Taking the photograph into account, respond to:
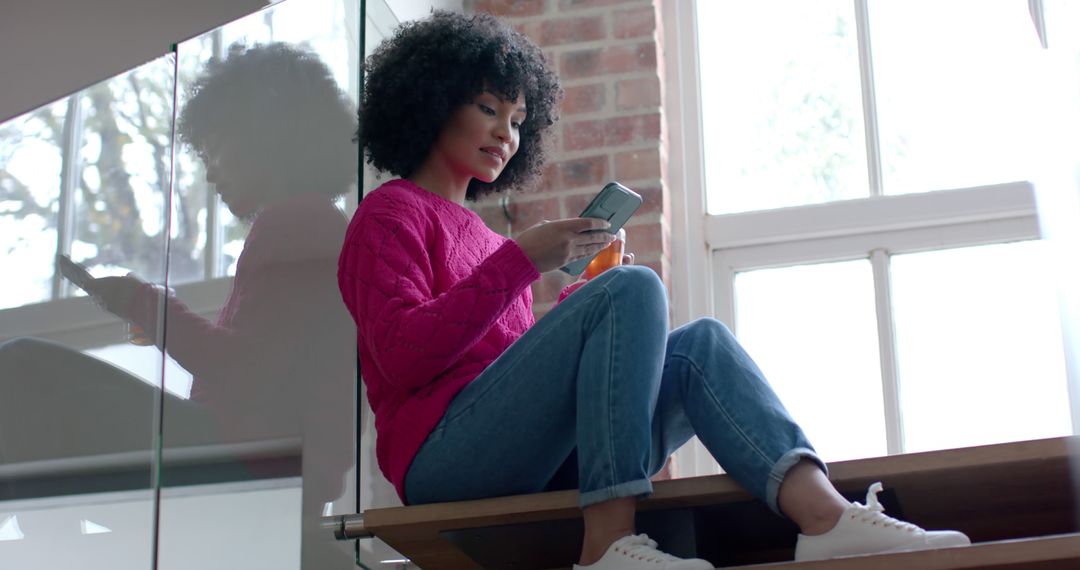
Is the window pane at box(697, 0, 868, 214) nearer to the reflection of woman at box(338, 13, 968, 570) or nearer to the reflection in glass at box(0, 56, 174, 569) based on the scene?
the reflection of woman at box(338, 13, 968, 570)

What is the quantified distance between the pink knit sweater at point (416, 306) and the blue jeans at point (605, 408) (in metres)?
0.05

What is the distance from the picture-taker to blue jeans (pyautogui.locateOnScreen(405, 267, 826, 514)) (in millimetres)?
1723

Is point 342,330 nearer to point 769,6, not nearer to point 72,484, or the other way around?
point 72,484

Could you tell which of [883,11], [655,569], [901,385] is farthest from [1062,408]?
[655,569]

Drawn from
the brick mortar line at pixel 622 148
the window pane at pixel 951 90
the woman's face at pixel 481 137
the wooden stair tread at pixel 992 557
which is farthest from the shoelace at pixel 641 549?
the window pane at pixel 951 90

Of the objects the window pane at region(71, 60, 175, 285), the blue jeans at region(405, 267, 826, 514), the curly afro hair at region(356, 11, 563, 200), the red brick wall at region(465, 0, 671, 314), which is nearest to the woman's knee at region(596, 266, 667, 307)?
the blue jeans at region(405, 267, 826, 514)

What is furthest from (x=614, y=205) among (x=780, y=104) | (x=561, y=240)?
(x=780, y=104)

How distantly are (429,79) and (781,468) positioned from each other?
2.91 feet

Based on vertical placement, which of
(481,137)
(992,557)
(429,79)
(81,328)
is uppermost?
(429,79)

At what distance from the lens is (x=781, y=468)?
1.69m

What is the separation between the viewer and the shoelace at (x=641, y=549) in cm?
165

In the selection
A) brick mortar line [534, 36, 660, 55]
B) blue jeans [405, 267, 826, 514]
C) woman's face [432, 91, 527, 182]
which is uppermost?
brick mortar line [534, 36, 660, 55]

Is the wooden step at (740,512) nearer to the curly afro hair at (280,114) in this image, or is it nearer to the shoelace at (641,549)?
the shoelace at (641,549)

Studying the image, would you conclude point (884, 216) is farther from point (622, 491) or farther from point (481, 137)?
point (622, 491)
